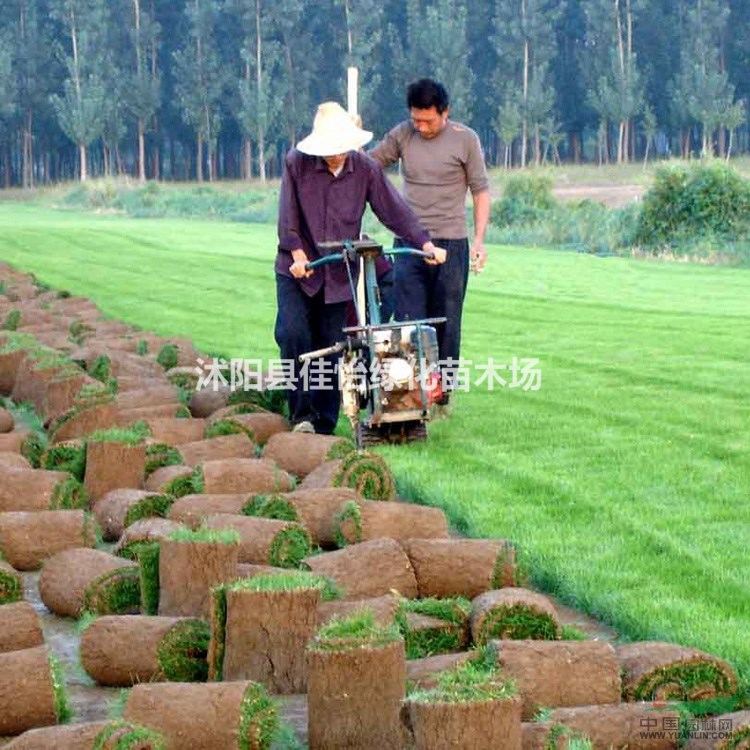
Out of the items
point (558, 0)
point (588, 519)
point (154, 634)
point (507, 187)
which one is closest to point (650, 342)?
point (588, 519)

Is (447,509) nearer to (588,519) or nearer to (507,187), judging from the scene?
(588,519)

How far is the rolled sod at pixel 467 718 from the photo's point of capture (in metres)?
4.11

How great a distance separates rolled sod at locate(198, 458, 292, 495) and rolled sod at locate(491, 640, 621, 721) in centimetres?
312

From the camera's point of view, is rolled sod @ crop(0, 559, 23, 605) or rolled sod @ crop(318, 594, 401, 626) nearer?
rolled sod @ crop(318, 594, 401, 626)

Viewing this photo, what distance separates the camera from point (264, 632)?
5324mm

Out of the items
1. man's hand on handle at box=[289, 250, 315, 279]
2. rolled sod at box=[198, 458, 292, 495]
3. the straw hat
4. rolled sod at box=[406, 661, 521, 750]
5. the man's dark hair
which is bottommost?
rolled sod at box=[198, 458, 292, 495]

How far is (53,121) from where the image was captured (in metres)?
95.4

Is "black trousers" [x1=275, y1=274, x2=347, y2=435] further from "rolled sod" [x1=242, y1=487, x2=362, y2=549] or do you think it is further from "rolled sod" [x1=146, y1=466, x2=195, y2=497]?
"rolled sod" [x1=242, y1=487, x2=362, y2=549]

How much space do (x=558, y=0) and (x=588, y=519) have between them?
89.7 metres

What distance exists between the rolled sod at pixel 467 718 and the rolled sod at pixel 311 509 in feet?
9.60

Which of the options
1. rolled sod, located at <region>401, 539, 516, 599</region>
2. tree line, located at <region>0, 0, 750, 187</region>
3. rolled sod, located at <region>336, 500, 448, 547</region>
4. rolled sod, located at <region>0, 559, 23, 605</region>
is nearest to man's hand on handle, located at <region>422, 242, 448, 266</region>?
rolled sod, located at <region>336, 500, 448, 547</region>

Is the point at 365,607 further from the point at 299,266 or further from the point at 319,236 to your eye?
the point at 319,236

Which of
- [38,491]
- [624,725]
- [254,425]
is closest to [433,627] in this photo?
[624,725]

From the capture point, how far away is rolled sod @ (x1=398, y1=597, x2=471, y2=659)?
555 centimetres
